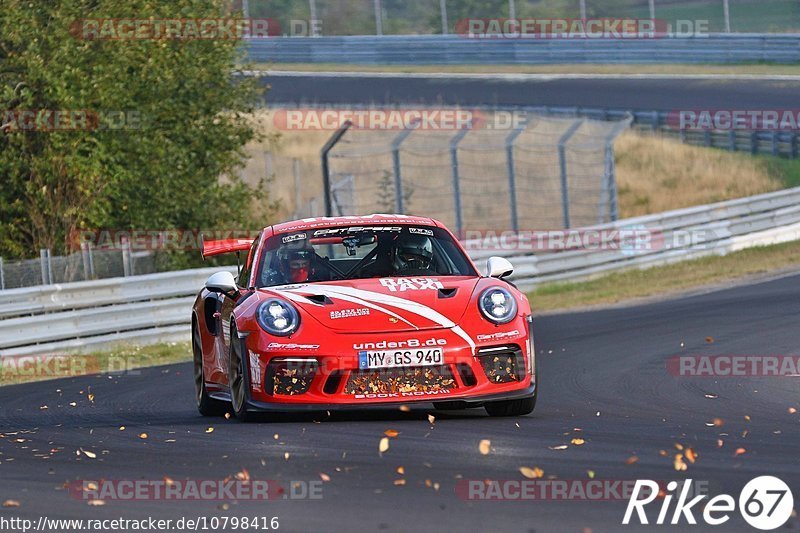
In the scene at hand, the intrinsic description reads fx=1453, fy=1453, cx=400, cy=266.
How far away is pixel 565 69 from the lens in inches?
1572

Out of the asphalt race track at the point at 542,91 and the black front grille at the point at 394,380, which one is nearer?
the black front grille at the point at 394,380

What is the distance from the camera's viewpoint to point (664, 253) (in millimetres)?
22953

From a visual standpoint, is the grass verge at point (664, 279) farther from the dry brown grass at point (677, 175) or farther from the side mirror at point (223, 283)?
the side mirror at point (223, 283)

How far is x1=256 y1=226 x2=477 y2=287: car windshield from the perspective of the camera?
912 cm

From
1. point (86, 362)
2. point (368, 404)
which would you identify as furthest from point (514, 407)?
point (86, 362)

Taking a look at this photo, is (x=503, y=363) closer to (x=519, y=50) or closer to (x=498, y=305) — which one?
(x=498, y=305)

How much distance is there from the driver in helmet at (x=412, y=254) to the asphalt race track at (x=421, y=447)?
0.88 metres

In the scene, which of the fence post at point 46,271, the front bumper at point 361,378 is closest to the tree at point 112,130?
the fence post at point 46,271

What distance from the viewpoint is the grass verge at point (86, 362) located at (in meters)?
15.3

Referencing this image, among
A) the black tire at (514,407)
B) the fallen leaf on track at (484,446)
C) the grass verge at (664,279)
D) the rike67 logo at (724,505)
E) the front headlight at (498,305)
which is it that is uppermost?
the front headlight at (498,305)

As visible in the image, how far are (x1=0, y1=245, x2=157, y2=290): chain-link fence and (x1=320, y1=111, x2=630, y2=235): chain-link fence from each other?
6593 mm

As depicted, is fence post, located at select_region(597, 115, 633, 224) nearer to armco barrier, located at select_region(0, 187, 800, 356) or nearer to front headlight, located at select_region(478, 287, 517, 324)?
armco barrier, located at select_region(0, 187, 800, 356)

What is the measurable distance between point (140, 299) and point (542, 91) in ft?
69.8

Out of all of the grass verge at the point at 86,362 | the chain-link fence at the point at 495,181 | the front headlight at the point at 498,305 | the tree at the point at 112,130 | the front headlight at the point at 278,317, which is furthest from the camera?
the chain-link fence at the point at 495,181
